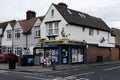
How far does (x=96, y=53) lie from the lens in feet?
134

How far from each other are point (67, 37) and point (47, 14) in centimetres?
531

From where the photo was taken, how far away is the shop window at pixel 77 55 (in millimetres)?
36156

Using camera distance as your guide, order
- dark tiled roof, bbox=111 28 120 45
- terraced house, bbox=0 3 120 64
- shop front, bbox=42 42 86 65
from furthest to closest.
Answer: dark tiled roof, bbox=111 28 120 45, terraced house, bbox=0 3 120 64, shop front, bbox=42 42 86 65

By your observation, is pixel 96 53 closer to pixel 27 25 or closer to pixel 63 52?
pixel 63 52

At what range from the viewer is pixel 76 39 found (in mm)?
37781

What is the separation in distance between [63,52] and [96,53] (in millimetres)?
7703

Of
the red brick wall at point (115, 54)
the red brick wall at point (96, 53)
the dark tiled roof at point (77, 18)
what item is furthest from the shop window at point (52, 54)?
the red brick wall at point (115, 54)

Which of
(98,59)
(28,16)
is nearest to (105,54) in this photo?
(98,59)

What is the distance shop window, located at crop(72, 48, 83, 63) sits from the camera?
36.2 m

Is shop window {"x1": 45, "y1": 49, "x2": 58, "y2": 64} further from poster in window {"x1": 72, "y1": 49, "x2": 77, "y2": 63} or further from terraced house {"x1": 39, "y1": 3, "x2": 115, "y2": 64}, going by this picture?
poster in window {"x1": 72, "y1": 49, "x2": 77, "y2": 63}

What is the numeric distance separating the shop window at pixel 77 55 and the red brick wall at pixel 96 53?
1775 millimetres

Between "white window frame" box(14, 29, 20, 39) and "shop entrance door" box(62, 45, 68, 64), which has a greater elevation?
"white window frame" box(14, 29, 20, 39)

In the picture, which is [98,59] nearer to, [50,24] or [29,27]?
[50,24]

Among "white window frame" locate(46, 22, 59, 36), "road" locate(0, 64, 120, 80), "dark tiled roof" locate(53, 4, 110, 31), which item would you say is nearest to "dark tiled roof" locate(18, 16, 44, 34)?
"white window frame" locate(46, 22, 59, 36)
